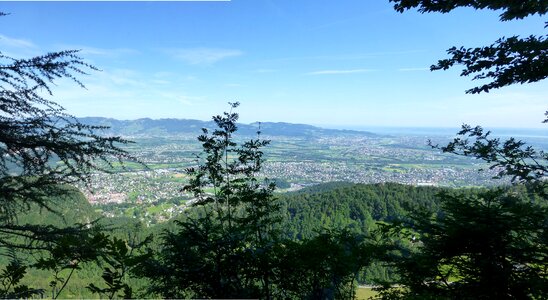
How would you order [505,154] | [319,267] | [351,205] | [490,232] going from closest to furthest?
[490,232], [319,267], [505,154], [351,205]

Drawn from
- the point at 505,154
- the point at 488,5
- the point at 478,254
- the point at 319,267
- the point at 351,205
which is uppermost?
the point at 488,5

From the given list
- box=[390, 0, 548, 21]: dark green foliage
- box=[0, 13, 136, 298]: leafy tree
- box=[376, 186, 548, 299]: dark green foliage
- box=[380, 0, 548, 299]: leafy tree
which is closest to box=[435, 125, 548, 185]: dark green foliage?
box=[380, 0, 548, 299]: leafy tree

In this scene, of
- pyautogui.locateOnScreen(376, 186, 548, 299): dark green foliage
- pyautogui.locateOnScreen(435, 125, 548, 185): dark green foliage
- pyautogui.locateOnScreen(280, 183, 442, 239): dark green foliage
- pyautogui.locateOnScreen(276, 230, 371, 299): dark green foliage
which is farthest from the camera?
pyautogui.locateOnScreen(280, 183, 442, 239): dark green foliage

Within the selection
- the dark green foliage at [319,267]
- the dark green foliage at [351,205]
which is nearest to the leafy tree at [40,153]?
the dark green foliage at [319,267]

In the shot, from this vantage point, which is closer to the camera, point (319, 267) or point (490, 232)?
point (490, 232)

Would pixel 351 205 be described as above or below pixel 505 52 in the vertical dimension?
below

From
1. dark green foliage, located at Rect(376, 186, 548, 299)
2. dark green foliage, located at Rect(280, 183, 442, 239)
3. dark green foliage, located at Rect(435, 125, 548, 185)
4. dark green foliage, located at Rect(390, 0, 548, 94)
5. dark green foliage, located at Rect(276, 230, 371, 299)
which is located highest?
dark green foliage, located at Rect(390, 0, 548, 94)

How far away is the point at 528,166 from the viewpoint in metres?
4.23

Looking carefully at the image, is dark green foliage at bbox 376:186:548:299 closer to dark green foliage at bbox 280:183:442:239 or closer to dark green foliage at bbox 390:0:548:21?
dark green foliage at bbox 390:0:548:21

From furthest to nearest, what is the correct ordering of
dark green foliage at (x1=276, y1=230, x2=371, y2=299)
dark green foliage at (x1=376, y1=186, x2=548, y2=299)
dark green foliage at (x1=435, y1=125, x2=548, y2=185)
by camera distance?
1. dark green foliage at (x1=435, y1=125, x2=548, y2=185)
2. dark green foliage at (x1=276, y1=230, x2=371, y2=299)
3. dark green foliage at (x1=376, y1=186, x2=548, y2=299)

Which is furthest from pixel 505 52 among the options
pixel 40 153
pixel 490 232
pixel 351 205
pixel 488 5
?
pixel 351 205

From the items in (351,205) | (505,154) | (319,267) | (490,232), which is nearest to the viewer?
(490,232)

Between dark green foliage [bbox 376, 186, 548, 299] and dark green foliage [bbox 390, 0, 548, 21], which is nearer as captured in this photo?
dark green foliage [bbox 376, 186, 548, 299]

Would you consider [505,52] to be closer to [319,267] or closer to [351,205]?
[319,267]
